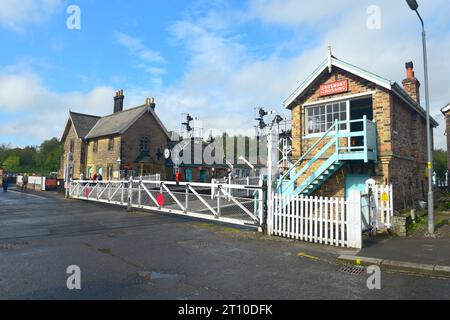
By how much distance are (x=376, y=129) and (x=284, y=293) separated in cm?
857

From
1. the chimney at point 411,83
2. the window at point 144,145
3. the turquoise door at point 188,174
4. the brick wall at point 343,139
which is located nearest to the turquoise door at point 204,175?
the turquoise door at point 188,174

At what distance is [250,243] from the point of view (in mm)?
8008

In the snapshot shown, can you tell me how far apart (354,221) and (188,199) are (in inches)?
318

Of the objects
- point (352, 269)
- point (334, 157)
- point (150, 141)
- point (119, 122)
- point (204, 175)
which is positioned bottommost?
point (352, 269)

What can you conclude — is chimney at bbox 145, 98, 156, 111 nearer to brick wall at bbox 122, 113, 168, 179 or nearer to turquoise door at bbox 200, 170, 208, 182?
brick wall at bbox 122, 113, 168, 179

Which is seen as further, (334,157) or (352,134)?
(334,157)

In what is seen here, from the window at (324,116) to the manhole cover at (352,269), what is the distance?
7.28m

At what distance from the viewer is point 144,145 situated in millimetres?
31422

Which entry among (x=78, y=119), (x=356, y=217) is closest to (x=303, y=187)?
(x=356, y=217)

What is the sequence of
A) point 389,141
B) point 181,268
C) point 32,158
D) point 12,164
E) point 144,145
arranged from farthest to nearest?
point 32,158
point 12,164
point 144,145
point 389,141
point 181,268

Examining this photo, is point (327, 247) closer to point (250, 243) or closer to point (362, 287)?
point (250, 243)

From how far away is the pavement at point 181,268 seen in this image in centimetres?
449

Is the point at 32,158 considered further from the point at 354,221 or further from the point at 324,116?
the point at 354,221

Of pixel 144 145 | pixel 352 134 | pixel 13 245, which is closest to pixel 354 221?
pixel 352 134
